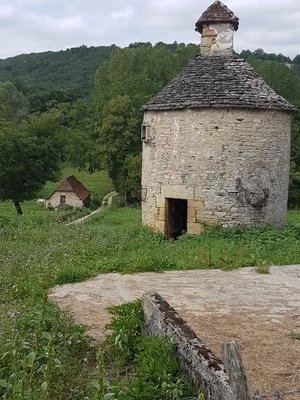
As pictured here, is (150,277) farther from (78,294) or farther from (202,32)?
(202,32)

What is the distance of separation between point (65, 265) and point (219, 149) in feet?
16.8

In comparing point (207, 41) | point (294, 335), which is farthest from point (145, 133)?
point (294, 335)

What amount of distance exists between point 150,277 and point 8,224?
7.66 meters

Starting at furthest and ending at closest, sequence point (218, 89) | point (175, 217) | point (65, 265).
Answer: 1. point (175, 217)
2. point (218, 89)
3. point (65, 265)

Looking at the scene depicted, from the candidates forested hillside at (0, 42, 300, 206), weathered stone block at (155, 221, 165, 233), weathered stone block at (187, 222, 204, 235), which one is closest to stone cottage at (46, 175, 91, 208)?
forested hillside at (0, 42, 300, 206)

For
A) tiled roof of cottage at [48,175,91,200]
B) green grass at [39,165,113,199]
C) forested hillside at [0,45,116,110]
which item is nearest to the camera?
tiled roof of cottage at [48,175,91,200]

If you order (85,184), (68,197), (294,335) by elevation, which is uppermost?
(294,335)

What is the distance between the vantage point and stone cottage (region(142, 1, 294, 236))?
12.9 metres

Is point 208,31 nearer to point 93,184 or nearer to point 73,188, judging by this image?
point 73,188

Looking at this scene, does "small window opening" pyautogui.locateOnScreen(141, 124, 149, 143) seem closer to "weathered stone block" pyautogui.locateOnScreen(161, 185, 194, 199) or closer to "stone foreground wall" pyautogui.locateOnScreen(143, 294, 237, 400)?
"weathered stone block" pyautogui.locateOnScreen(161, 185, 194, 199)

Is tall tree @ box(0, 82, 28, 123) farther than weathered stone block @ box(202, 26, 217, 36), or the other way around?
tall tree @ box(0, 82, 28, 123)

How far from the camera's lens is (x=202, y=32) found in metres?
14.6

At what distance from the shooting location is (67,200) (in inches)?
1484

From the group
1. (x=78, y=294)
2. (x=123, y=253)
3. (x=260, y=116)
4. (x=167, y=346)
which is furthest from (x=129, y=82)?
(x=167, y=346)
